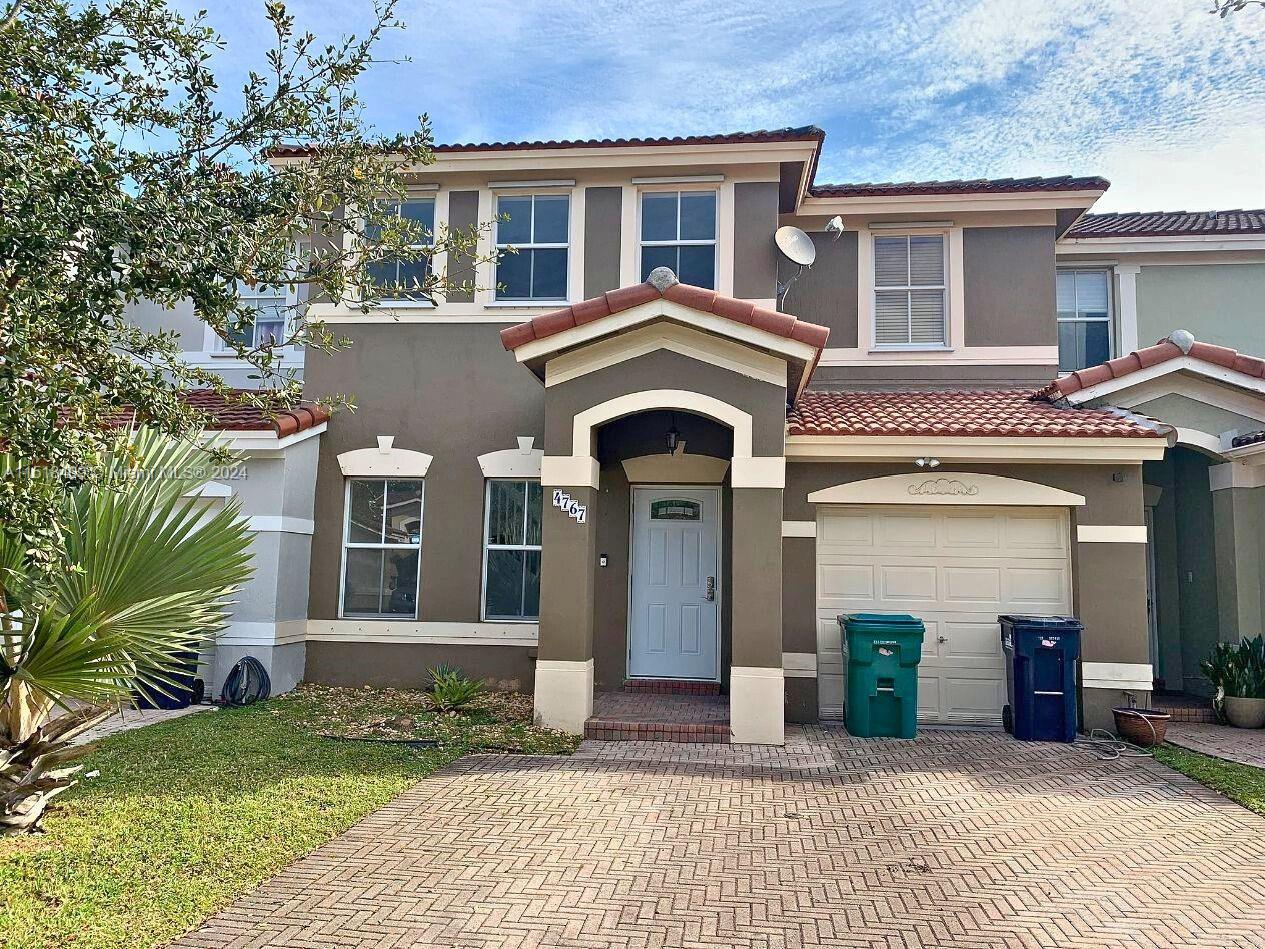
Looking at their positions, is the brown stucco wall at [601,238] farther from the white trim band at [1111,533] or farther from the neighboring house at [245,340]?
the white trim band at [1111,533]

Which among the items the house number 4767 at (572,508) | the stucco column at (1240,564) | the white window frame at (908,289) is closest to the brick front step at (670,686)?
the house number 4767 at (572,508)

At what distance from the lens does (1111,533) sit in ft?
32.4

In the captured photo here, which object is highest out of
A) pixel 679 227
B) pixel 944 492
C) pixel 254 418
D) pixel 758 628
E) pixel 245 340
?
pixel 679 227

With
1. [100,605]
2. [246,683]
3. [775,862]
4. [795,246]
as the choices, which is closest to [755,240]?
[795,246]

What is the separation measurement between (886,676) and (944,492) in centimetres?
232

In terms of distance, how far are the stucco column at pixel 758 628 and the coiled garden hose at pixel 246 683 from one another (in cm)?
571

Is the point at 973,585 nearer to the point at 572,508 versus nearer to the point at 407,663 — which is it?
the point at 572,508

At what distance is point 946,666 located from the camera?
402 inches

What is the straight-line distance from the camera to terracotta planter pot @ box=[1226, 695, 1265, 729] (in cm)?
1000

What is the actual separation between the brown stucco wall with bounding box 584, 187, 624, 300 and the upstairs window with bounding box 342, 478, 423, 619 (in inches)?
143

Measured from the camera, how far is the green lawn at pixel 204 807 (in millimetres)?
4707

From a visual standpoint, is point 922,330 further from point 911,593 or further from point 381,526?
point 381,526

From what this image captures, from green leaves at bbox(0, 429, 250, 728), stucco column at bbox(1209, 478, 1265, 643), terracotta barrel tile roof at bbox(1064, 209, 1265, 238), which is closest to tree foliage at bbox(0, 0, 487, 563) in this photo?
green leaves at bbox(0, 429, 250, 728)

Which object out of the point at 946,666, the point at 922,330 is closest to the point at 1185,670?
the point at 946,666
